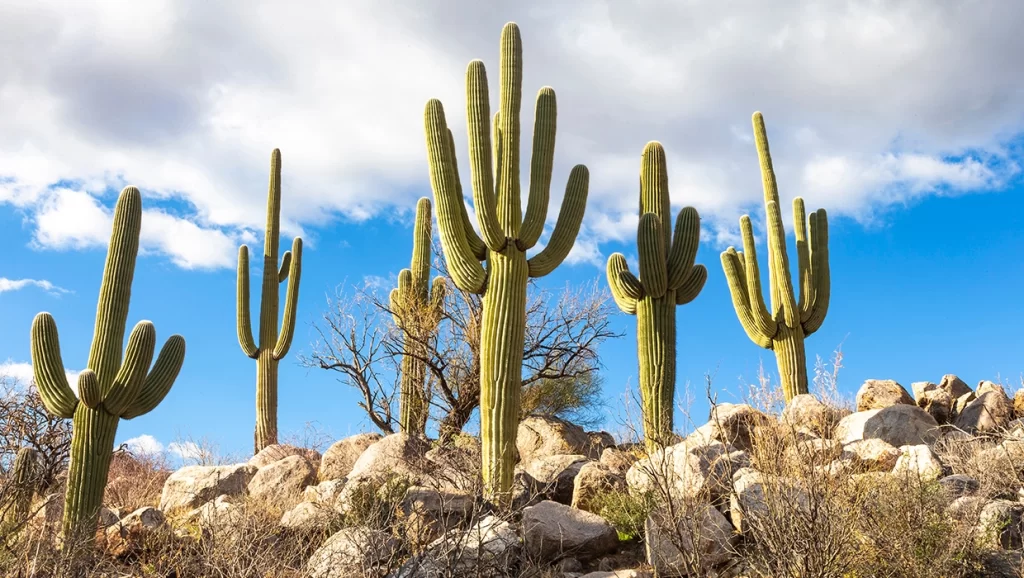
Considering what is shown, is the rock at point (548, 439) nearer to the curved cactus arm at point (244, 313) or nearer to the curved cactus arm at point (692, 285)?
the curved cactus arm at point (692, 285)

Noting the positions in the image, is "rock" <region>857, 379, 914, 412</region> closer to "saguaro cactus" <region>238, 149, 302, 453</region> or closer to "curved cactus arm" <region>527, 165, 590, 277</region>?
"curved cactus arm" <region>527, 165, 590, 277</region>

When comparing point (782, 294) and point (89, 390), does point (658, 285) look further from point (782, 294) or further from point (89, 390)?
point (89, 390)

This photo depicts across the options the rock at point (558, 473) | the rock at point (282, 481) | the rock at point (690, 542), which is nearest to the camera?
the rock at point (690, 542)

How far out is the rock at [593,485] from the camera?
9258 mm

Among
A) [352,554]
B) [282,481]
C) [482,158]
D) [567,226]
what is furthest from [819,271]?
[352,554]

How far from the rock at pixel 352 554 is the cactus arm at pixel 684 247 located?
18.6 ft

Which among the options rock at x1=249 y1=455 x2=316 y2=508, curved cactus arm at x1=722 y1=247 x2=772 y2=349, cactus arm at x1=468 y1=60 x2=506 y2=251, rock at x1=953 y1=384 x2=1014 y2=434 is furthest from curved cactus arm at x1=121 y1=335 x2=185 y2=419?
rock at x1=953 y1=384 x2=1014 y2=434

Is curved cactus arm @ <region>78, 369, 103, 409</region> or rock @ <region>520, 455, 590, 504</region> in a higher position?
curved cactus arm @ <region>78, 369, 103, 409</region>

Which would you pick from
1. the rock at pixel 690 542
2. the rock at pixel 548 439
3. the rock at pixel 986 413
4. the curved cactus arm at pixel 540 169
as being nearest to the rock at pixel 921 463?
the rock at pixel 690 542

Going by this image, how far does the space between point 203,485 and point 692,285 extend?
7366 mm

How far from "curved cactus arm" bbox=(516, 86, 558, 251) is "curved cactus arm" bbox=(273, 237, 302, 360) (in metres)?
6.94

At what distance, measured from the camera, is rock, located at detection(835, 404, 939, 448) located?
10766mm

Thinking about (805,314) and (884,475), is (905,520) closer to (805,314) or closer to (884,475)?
(884,475)

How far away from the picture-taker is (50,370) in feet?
34.2
